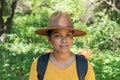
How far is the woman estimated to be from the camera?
260cm

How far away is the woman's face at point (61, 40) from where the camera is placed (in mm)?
2607

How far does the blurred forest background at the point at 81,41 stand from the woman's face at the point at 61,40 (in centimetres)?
471

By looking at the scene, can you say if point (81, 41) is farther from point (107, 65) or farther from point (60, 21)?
point (60, 21)

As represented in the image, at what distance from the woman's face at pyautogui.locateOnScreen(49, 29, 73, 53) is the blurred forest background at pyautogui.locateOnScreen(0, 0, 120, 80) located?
4706mm

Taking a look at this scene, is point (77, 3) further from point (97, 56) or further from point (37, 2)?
point (37, 2)

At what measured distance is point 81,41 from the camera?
42.0 feet

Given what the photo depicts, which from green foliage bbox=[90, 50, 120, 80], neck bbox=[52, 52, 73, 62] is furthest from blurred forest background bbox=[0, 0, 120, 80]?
neck bbox=[52, 52, 73, 62]

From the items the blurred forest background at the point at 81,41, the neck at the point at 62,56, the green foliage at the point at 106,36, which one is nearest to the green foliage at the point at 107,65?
the blurred forest background at the point at 81,41

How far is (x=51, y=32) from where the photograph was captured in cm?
270

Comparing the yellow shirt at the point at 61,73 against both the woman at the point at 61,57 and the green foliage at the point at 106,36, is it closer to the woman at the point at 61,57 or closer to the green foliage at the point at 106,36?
the woman at the point at 61,57

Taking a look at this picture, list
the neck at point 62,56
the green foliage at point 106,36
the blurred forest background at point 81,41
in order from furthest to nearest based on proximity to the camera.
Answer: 1. the green foliage at point 106,36
2. the blurred forest background at point 81,41
3. the neck at point 62,56

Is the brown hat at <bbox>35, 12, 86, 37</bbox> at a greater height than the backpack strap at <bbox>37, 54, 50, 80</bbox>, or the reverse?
the brown hat at <bbox>35, 12, 86, 37</bbox>

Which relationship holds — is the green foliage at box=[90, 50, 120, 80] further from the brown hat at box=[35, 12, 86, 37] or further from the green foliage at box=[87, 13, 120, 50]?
the brown hat at box=[35, 12, 86, 37]

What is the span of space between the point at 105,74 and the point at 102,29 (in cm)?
432
